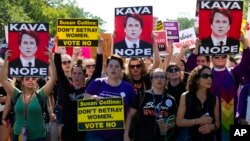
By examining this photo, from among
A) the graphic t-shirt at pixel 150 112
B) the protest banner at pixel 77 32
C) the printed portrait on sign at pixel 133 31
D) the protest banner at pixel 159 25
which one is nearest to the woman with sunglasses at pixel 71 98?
the printed portrait on sign at pixel 133 31

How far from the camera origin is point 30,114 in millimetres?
8070

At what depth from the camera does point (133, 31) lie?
9.05 meters

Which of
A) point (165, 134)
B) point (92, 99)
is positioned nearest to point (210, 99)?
point (165, 134)

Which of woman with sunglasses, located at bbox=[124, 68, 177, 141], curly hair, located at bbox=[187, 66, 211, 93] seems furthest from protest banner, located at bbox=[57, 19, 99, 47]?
curly hair, located at bbox=[187, 66, 211, 93]

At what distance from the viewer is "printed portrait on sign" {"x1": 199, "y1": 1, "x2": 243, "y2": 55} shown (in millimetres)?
8469

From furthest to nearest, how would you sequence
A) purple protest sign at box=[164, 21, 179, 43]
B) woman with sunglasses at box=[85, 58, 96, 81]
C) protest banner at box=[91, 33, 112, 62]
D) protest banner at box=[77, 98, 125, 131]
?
purple protest sign at box=[164, 21, 179, 43] → protest banner at box=[91, 33, 112, 62] → woman with sunglasses at box=[85, 58, 96, 81] → protest banner at box=[77, 98, 125, 131]

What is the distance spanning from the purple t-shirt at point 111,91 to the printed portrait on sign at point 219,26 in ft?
4.44

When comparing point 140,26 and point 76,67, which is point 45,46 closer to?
point 76,67

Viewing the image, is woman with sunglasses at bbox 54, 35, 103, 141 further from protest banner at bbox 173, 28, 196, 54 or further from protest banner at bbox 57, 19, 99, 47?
protest banner at bbox 173, 28, 196, 54

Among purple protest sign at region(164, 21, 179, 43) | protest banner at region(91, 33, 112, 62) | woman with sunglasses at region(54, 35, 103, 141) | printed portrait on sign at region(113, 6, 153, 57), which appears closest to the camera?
woman with sunglasses at region(54, 35, 103, 141)

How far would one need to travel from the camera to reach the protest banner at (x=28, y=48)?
337 inches

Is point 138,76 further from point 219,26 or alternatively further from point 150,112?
point 219,26

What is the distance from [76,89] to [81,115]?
72 centimetres

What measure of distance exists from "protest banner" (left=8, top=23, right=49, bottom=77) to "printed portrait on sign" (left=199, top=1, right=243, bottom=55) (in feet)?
7.40
